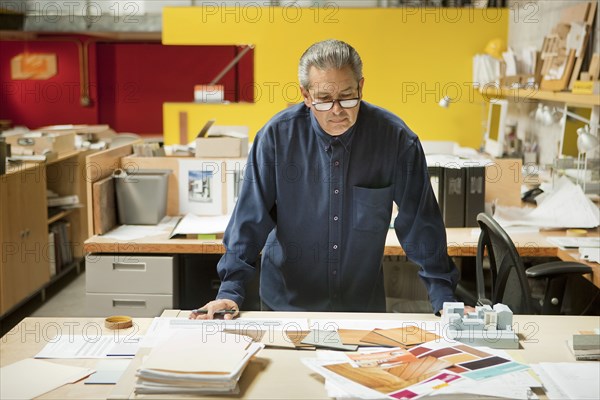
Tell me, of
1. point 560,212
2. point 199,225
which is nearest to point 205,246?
point 199,225

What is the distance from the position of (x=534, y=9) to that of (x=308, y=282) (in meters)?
4.08

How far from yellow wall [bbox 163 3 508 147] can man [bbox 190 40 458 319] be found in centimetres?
420

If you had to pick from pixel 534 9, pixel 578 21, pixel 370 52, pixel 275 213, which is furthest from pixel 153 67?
pixel 275 213

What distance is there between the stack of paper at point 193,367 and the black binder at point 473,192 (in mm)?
2241

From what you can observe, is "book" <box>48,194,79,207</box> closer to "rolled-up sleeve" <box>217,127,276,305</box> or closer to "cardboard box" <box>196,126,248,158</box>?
"cardboard box" <box>196,126,248,158</box>

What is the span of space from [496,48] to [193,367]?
17.6 feet

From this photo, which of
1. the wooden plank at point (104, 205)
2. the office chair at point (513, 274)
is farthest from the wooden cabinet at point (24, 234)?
the office chair at point (513, 274)

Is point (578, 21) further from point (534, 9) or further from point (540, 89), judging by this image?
point (534, 9)

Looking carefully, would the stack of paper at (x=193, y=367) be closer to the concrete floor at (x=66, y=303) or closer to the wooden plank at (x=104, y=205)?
the wooden plank at (x=104, y=205)

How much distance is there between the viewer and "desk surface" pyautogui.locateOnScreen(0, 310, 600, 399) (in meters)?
1.76

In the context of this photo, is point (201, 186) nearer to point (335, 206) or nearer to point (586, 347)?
point (335, 206)

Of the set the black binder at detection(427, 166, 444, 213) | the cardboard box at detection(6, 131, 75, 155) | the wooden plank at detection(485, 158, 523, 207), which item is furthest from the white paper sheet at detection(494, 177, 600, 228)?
the cardboard box at detection(6, 131, 75, 155)

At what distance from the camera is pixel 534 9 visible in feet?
19.3

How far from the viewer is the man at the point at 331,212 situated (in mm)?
2467
